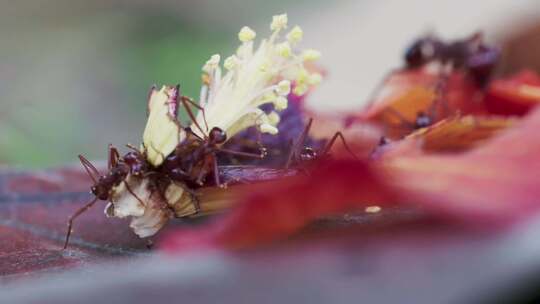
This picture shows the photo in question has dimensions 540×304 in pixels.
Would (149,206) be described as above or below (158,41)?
below

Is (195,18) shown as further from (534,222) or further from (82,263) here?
(534,222)

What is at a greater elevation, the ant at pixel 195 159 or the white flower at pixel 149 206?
the ant at pixel 195 159

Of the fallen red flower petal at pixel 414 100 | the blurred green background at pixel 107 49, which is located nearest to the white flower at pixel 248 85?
the fallen red flower petal at pixel 414 100

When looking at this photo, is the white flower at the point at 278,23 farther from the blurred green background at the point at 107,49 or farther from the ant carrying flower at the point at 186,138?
the blurred green background at the point at 107,49

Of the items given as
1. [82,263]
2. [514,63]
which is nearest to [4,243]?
[82,263]

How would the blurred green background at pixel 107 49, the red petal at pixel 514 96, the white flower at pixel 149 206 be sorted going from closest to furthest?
1. the white flower at pixel 149 206
2. the red petal at pixel 514 96
3. the blurred green background at pixel 107 49

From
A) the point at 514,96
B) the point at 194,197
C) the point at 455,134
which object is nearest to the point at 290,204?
the point at 194,197

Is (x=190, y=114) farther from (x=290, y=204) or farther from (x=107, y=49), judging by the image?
(x=107, y=49)
